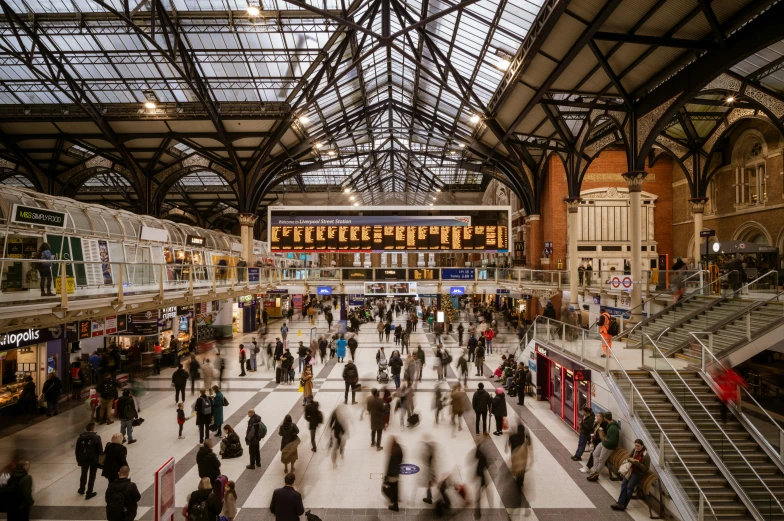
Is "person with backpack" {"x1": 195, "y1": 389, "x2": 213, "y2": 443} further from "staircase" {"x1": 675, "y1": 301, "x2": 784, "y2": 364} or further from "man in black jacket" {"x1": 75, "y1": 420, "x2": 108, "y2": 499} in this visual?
"staircase" {"x1": 675, "y1": 301, "x2": 784, "y2": 364}

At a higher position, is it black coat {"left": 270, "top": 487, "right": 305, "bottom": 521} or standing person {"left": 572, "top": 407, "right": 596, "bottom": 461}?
black coat {"left": 270, "top": 487, "right": 305, "bottom": 521}

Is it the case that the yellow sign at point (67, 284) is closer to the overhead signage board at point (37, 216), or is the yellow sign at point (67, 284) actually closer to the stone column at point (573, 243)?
the overhead signage board at point (37, 216)

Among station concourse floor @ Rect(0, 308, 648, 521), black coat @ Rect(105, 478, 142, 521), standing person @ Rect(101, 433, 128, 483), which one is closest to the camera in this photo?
black coat @ Rect(105, 478, 142, 521)

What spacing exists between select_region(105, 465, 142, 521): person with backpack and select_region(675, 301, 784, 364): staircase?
12156 mm

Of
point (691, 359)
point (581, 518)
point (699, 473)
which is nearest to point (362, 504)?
point (581, 518)

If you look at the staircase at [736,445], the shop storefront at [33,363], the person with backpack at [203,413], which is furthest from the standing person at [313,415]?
the shop storefront at [33,363]

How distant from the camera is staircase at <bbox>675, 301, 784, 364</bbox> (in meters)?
10.6

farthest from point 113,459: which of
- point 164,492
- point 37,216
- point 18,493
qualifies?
point 37,216

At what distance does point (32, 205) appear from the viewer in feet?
38.1

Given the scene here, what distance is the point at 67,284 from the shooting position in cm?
938

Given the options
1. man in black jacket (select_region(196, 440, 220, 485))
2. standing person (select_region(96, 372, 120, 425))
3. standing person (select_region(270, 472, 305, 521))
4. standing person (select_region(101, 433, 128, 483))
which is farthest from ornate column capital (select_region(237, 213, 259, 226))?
standing person (select_region(270, 472, 305, 521))

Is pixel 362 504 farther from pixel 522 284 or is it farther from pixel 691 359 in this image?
pixel 522 284

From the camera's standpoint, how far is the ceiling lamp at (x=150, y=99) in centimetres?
2332

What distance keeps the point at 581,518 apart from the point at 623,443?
2.66 meters
